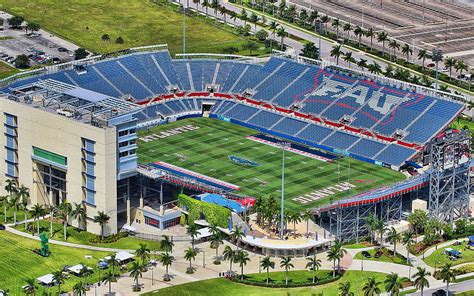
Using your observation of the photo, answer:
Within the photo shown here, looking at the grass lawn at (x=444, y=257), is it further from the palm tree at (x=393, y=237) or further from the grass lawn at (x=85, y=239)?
the grass lawn at (x=85, y=239)

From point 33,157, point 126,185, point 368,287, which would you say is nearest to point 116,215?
point 126,185

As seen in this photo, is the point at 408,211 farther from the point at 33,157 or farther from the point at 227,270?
the point at 33,157

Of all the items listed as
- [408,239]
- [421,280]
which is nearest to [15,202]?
[408,239]

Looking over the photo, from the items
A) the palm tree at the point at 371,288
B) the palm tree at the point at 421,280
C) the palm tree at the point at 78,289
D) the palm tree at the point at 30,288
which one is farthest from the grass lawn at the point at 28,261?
the palm tree at the point at 421,280

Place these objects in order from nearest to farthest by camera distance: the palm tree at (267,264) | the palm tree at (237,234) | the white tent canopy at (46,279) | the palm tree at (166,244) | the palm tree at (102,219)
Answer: the white tent canopy at (46,279), the palm tree at (267,264), the palm tree at (166,244), the palm tree at (237,234), the palm tree at (102,219)

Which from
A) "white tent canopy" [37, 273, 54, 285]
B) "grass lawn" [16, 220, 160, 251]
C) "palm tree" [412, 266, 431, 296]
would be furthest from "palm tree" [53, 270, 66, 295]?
"palm tree" [412, 266, 431, 296]

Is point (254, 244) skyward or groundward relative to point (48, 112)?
groundward
